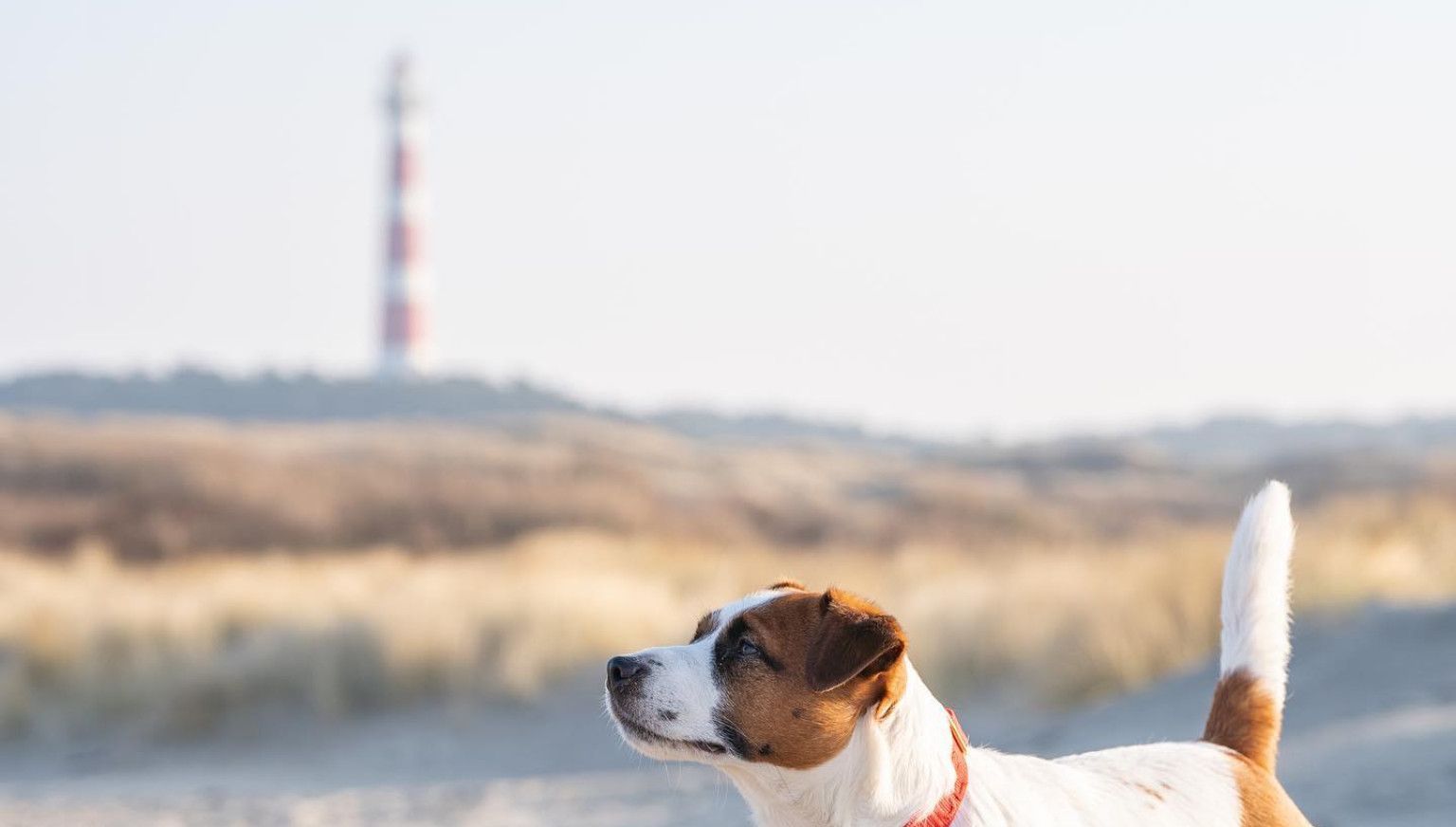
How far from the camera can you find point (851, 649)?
3.76 m

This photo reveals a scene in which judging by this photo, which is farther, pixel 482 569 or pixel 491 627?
pixel 482 569

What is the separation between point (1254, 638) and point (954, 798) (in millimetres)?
1138

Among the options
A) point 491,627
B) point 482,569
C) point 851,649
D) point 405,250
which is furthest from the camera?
point 405,250

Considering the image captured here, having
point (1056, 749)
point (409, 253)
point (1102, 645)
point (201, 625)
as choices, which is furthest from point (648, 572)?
point (409, 253)

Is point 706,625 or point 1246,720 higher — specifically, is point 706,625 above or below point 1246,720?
above

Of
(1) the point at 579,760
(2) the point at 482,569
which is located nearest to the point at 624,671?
(1) the point at 579,760

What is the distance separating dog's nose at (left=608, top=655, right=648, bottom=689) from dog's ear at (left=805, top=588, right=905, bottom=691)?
344 mm

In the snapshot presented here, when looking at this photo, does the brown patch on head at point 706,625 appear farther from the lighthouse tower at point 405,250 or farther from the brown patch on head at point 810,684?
the lighthouse tower at point 405,250

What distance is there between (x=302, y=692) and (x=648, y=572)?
4386 millimetres

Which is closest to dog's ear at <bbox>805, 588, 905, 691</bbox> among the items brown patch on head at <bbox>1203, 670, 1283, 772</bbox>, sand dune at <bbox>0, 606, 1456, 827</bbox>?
brown patch on head at <bbox>1203, 670, 1283, 772</bbox>

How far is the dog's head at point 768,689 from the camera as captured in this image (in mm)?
3793

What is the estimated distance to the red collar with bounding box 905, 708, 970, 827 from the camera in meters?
3.80

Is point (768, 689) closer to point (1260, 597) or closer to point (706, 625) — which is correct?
point (706, 625)

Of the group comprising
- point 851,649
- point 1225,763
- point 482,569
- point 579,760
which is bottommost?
point 579,760
